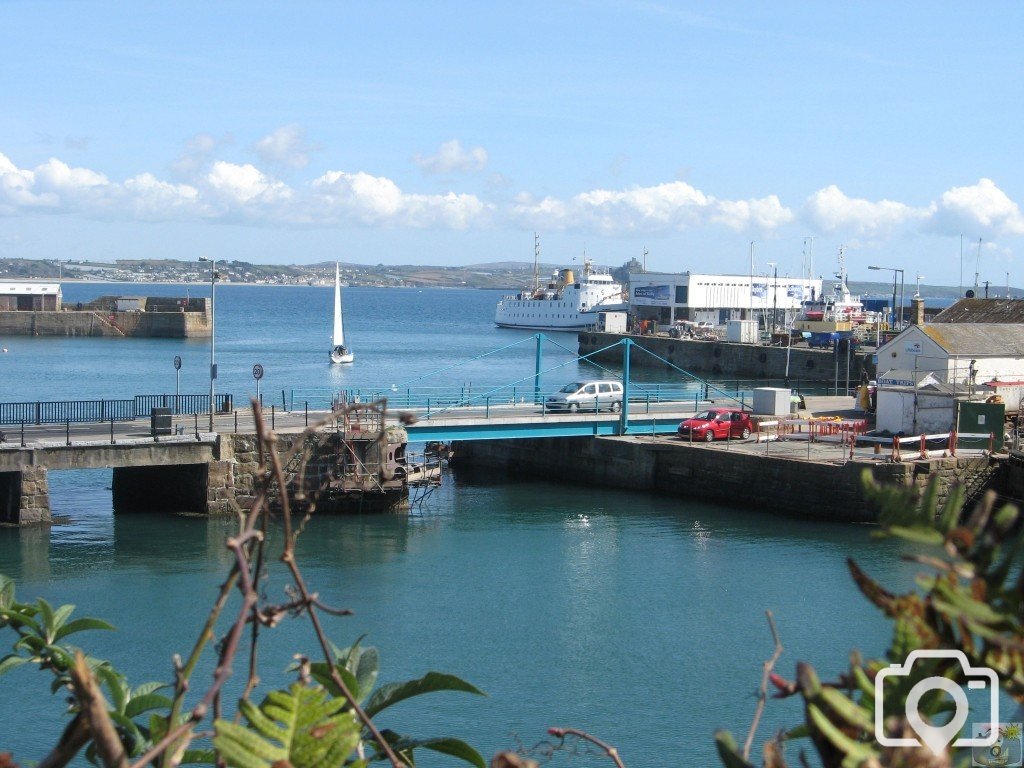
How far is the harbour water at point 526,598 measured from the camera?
57.5 feet

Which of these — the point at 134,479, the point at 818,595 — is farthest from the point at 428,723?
the point at 134,479

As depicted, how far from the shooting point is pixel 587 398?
39469 mm

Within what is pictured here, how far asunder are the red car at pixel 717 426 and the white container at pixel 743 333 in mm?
49813

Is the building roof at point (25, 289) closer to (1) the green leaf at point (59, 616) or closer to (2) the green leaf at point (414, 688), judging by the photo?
(1) the green leaf at point (59, 616)

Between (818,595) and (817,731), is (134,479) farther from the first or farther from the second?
(817,731)

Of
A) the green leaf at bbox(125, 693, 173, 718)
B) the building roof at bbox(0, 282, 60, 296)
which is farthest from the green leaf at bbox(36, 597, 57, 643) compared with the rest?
the building roof at bbox(0, 282, 60, 296)

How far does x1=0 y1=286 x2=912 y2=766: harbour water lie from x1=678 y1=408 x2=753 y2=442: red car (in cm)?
287

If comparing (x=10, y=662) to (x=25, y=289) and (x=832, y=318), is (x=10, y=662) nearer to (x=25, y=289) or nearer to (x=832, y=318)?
(x=832, y=318)

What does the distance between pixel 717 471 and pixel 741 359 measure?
161 feet

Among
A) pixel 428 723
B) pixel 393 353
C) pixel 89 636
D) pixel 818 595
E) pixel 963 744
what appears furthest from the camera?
pixel 393 353

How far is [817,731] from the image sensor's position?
2082mm

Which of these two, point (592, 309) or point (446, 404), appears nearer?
point (446, 404)

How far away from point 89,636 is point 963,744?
21.0m

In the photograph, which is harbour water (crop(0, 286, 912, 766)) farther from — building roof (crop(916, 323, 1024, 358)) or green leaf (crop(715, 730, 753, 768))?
green leaf (crop(715, 730, 753, 768))
